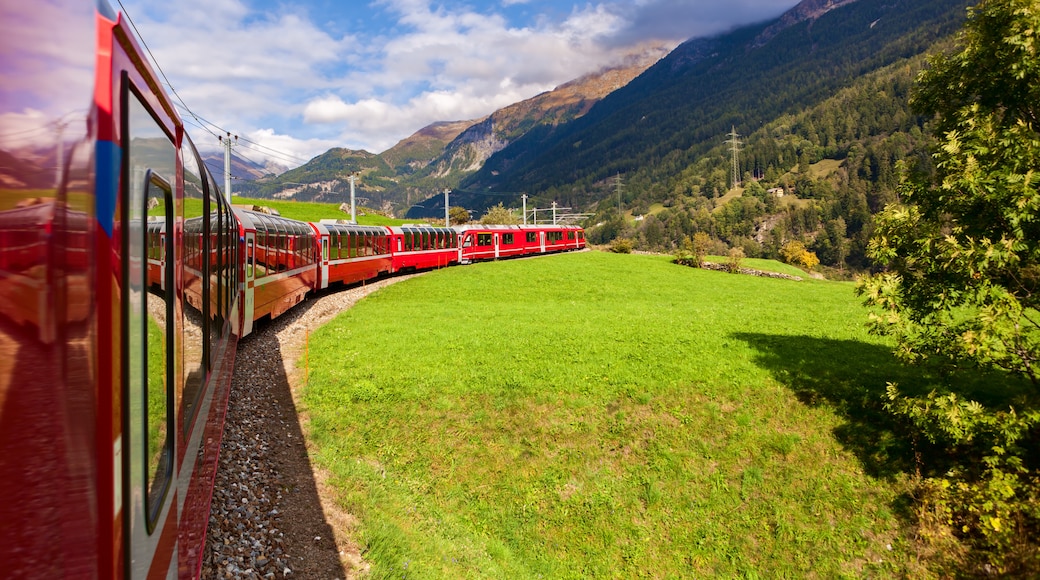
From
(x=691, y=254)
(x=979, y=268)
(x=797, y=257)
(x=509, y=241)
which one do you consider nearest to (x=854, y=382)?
(x=979, y=268)

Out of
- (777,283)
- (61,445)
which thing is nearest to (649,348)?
(61,445)

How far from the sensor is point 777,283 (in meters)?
39.4

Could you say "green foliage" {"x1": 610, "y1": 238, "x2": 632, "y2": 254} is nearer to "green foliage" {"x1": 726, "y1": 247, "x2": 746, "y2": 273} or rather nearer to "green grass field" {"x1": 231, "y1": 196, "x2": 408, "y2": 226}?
"green foliage" {"x1": 726, "y1": 247, "x2": 746, "y2": 273}

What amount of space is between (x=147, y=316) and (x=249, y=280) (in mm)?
12724

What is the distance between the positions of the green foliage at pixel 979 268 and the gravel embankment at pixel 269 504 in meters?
9.50

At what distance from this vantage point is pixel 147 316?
2.68 meters

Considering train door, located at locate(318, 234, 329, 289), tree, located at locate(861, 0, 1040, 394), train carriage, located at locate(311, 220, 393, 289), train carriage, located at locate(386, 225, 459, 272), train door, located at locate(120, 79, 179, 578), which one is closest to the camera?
train door, located at locate(120, 79, 179, 578)

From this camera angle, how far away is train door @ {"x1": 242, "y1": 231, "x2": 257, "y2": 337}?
13.9 meters

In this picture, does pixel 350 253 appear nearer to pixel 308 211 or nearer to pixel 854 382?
pixel 854 382

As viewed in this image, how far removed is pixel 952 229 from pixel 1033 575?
207 inches

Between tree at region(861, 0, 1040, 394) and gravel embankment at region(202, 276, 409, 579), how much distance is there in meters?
9.79

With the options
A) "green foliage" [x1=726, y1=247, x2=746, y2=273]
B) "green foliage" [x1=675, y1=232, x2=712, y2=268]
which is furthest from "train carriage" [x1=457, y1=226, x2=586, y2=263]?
"green foliage" [x1=726, y1=247, x2=746, y2=273]

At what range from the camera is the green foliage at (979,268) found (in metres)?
8.00

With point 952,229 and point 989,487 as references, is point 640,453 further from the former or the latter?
point 952,229
